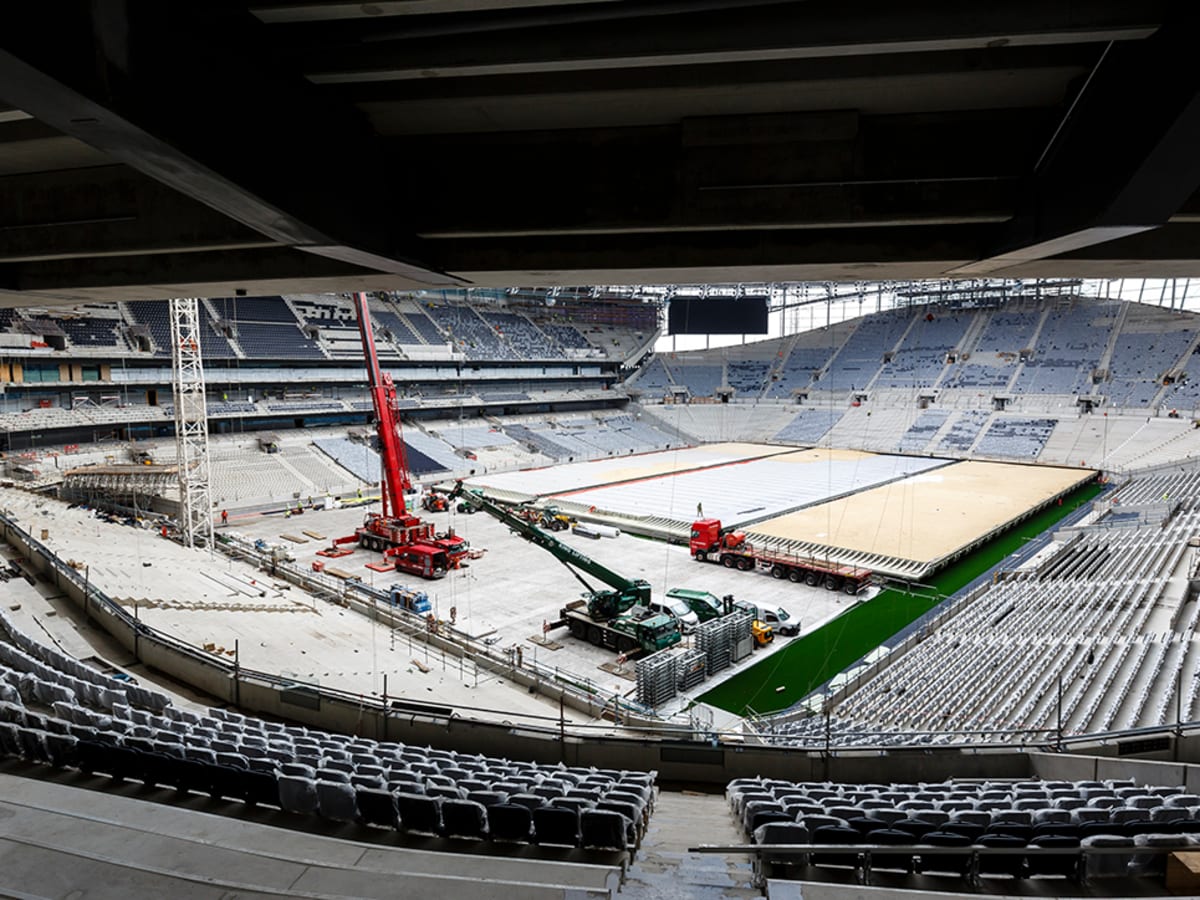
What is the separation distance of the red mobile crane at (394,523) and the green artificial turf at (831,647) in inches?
394

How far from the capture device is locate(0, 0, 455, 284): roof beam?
2.44m

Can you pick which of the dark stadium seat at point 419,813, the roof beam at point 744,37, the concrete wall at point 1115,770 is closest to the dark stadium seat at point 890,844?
the dark stadium seat at point 419,813

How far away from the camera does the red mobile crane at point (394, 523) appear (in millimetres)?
20547

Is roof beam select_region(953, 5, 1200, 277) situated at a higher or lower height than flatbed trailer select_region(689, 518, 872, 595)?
higher

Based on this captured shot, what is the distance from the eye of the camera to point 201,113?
2986 millimetres

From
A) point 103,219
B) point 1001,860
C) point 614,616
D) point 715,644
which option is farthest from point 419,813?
point 614,616

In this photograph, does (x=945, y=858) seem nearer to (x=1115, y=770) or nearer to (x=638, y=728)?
(x=1115, y=770)

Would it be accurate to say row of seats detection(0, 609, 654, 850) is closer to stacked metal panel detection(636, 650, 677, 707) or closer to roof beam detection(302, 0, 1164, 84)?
roof beam detection(302, 0, 1164, 84)

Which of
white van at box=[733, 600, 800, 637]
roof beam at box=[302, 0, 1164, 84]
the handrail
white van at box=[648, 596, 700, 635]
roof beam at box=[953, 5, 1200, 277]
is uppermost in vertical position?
roof beam at box=[302, 0, 1164, 84]

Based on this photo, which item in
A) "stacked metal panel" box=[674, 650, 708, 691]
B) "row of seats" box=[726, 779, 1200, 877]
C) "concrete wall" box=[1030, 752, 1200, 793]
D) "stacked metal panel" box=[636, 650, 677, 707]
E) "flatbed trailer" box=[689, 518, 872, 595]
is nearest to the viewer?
"row of seats" box=[726, 779, 1200, 877]

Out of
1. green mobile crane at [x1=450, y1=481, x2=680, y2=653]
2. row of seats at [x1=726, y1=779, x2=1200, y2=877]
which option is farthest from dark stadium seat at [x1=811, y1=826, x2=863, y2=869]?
green mobile crane at [x1=450, y1=481, x2=680, y2=653]

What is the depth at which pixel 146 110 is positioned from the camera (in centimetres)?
270

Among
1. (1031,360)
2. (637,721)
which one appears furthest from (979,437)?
(637,721)

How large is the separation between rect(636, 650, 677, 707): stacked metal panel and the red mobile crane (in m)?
9.48
